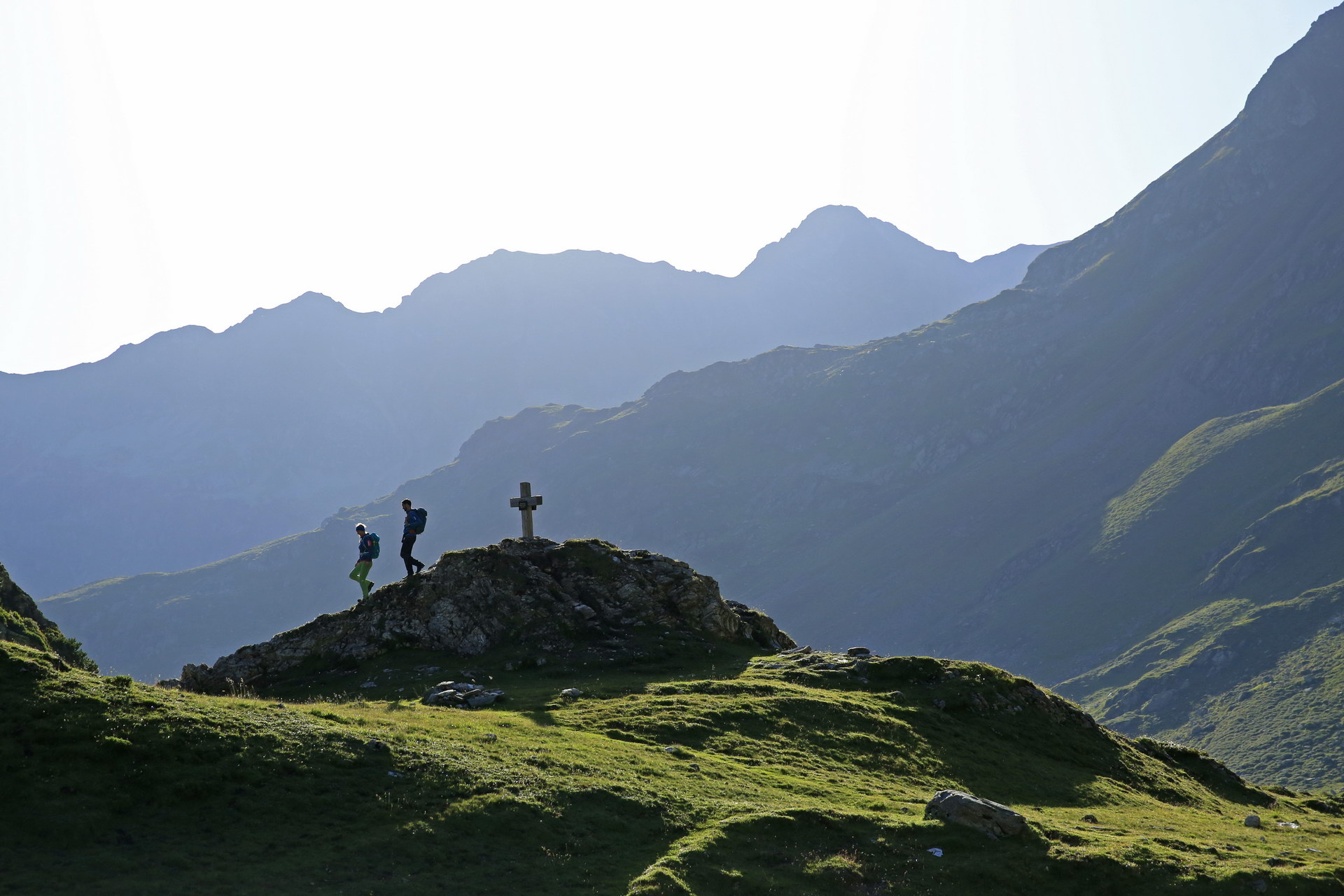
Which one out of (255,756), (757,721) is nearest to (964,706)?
(757,721)

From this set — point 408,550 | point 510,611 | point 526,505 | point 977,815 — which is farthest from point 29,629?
point 977,815

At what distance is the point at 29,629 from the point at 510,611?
18.9 meters

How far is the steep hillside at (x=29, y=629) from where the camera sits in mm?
34219

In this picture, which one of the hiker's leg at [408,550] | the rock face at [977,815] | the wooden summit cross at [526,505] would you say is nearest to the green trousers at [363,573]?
the hiker's leg at [408,550]

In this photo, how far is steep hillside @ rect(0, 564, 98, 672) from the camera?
34219 mm

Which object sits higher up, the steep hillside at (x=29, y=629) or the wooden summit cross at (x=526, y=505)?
the wooden summit cross at (x=526, y=505)

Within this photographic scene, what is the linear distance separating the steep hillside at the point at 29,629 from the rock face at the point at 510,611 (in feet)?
16.0

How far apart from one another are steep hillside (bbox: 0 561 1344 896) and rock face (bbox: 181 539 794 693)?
60.8 inches

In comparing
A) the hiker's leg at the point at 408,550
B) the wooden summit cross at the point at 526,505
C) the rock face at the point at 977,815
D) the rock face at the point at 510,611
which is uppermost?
the wooden summit cross at the point at 526,505

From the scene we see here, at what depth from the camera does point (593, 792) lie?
24.7m

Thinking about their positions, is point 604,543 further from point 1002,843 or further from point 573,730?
point 1002,843

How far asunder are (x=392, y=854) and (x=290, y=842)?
2206mm

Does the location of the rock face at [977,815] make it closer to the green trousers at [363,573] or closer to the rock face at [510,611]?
the rock face at [510,611]

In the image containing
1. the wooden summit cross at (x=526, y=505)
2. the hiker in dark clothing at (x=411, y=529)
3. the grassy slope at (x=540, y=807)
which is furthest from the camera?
the wooden summit cross at (x=526, y=505)
